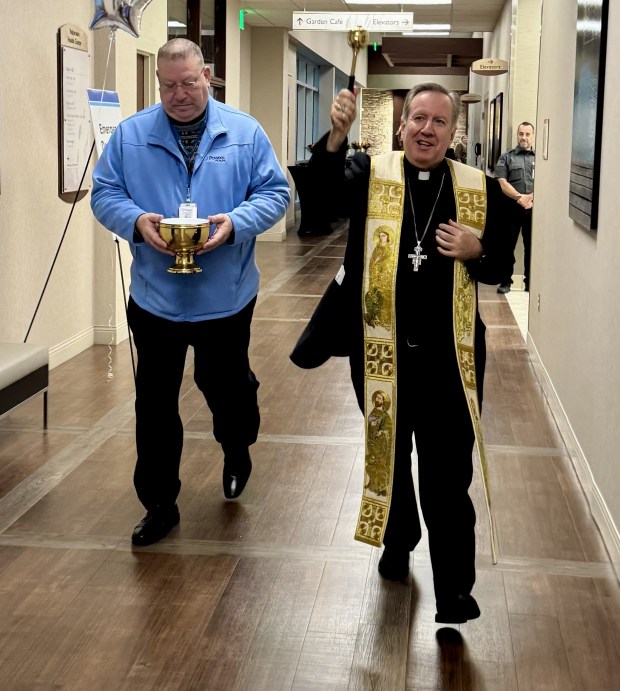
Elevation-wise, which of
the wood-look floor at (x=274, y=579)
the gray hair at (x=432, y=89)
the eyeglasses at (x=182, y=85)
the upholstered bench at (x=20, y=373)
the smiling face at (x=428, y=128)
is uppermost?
the eyeglasses at (x=182, y=85)

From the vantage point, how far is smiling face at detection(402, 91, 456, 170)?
9.41ft

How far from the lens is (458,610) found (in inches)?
120

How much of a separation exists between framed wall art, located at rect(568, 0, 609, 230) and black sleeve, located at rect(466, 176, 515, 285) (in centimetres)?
156

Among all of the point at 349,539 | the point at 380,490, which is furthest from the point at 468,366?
the point at 349,539

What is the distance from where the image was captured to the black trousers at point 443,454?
10.00ft

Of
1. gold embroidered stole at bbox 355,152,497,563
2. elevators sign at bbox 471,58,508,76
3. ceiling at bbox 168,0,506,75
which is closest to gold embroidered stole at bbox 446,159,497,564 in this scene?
gold embroidered stole at bbox 355,152,497,563

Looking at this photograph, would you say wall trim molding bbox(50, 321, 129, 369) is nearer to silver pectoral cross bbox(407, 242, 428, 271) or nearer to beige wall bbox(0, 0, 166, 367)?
beige wall bbox(0, 0, 166, 367)

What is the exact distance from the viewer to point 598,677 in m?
2.83

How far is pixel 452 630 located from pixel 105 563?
1202 millimetres

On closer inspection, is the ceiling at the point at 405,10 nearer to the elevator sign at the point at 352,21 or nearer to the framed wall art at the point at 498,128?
the elevator sign at the point at 352,21

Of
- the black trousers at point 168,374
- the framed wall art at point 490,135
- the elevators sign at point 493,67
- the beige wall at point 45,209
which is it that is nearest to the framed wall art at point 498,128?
the framed wall art at point 490,135

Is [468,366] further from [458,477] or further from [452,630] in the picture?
[452,630]

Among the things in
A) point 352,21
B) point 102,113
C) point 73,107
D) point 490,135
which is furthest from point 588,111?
point 490,135

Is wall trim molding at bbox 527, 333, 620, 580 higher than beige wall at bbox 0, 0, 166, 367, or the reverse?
beige wall at bbox 0, 0, 166, 367
